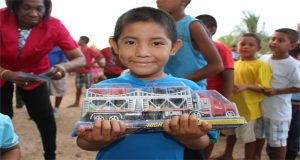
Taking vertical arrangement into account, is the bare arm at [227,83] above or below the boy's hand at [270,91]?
above

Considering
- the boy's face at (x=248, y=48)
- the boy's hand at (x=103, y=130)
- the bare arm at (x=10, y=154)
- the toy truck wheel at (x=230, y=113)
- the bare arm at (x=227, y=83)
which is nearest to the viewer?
the boy's hand at (x=103, y=130)

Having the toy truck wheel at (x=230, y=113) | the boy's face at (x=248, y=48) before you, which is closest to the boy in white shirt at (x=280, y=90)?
the boy's face at (x=248, y=48)

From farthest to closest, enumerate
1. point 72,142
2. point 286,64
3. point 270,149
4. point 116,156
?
point 72,142, point 270,149, point 286,64, point 116,156

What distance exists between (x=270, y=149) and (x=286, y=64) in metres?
1.02

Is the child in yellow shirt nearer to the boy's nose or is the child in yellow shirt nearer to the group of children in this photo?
the group of children

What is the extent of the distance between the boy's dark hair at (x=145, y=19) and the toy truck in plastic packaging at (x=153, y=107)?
0.32 metres

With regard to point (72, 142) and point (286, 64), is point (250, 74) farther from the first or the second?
point (72, 142)

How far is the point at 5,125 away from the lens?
158cm

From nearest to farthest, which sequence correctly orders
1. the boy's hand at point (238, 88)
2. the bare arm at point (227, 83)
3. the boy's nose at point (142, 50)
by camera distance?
the boy's nose at point (142, 50), the bare arm at point (227, 83), the boy's hand at point (238, 88)

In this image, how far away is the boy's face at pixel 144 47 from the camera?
143cm

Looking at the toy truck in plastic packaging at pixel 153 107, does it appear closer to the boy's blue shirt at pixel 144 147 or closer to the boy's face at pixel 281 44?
the boy's blue shirt at pixel 144 147

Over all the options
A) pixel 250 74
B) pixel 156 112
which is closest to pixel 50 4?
pixel 156 112

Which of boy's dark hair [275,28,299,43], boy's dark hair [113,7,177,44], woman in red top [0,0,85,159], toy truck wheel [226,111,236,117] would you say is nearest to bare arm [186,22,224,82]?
boy's dark hair [113,7,177,44]

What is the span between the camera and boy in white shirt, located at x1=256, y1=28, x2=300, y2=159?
342 centimetres
